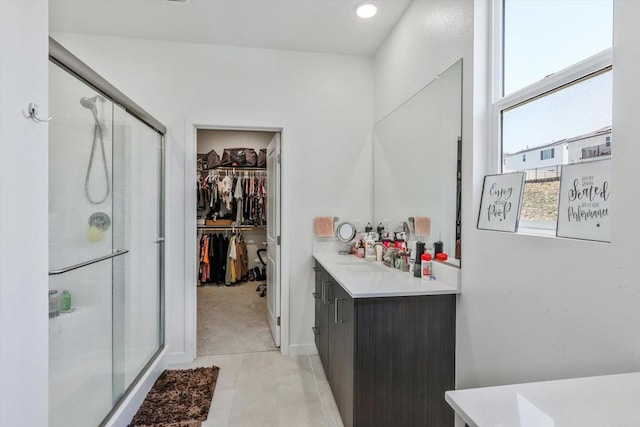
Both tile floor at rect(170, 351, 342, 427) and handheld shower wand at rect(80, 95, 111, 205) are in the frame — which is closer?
handheld shower wand at rect(80, 95, 111, 205)

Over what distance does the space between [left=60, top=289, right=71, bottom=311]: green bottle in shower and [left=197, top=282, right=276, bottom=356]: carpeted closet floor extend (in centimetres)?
152

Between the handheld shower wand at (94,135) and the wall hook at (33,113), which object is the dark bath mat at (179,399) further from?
the wall hook at (33,113)

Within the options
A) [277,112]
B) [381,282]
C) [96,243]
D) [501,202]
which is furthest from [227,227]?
[501,202]

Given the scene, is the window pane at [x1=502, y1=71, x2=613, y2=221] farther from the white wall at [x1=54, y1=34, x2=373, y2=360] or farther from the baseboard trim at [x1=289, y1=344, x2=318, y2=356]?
the baseboard trim at [x1=289, y1=344, x2=318, y2=356]

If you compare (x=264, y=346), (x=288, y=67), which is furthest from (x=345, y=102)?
(x=264, y=346)

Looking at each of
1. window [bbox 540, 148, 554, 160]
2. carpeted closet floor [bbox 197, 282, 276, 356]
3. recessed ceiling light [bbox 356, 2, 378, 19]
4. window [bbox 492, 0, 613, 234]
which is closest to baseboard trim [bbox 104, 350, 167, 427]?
carpeted closet floor [bbox 197, 282, 276, 356]

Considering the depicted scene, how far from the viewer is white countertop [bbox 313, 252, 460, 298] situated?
5.41 feet

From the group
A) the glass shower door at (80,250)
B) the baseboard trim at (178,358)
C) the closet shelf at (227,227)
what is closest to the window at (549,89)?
the glass shower door at (80,250)

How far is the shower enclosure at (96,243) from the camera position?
58.7 inches

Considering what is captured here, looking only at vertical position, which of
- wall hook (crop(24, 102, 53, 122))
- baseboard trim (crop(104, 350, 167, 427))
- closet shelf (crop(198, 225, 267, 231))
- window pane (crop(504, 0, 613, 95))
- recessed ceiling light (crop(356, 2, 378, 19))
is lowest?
baseboard trim (crop(104, 350, 167, 427))

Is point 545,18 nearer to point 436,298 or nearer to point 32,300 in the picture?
point 436,298

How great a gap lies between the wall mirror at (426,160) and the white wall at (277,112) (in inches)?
14.0

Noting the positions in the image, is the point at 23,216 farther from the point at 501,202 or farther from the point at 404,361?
the point at 501,202

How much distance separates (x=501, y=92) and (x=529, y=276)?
89 cm
